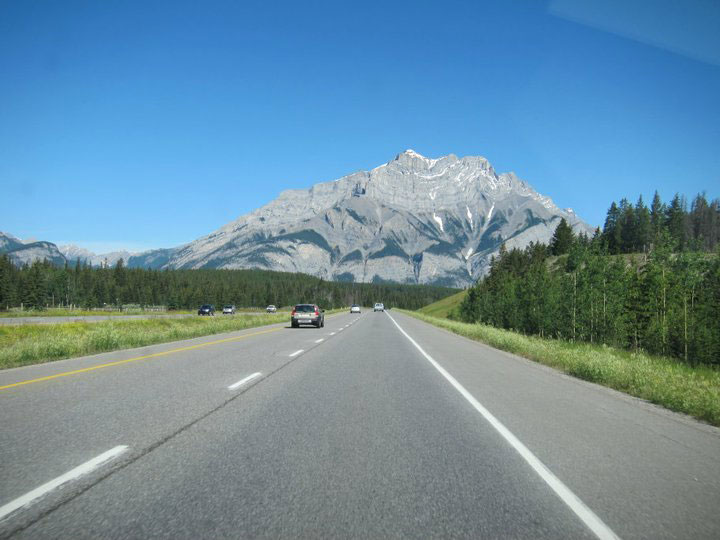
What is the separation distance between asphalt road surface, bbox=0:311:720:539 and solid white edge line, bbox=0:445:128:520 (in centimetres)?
2

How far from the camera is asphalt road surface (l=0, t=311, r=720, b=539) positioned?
3.71m

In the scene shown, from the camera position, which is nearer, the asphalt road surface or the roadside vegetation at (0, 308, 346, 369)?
the asphalt road surface

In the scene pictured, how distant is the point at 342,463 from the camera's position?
16.7 ft

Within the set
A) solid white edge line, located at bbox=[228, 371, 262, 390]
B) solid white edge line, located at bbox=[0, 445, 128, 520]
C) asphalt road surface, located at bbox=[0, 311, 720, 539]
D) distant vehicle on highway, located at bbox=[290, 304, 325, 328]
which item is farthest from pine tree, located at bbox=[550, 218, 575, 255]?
solid white edge line, located at bbox=[0, 445, 128, 520]

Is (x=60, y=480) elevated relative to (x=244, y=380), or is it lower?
elevated

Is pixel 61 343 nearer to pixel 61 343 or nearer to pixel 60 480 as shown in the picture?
pixel 61 343

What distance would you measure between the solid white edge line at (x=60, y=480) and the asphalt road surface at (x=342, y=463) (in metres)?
0.02

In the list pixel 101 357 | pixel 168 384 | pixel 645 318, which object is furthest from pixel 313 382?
pixel 645 318

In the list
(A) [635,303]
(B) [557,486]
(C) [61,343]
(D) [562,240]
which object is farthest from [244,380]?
(D) [562,240]

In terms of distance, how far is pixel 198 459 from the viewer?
511 cm

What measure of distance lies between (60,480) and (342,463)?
245 centimetres

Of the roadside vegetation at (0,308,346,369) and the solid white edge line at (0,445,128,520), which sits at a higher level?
the solid white edge line at (0,445,128,520)

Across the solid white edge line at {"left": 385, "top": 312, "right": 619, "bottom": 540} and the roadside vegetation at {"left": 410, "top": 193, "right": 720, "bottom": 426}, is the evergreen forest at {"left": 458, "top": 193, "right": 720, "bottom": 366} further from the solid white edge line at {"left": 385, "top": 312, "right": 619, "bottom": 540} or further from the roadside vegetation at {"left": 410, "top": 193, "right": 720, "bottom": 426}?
the solid white edge line at {"left": 385, "top": 312, "right": 619, "bottom": 540}

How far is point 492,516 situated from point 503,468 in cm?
128
